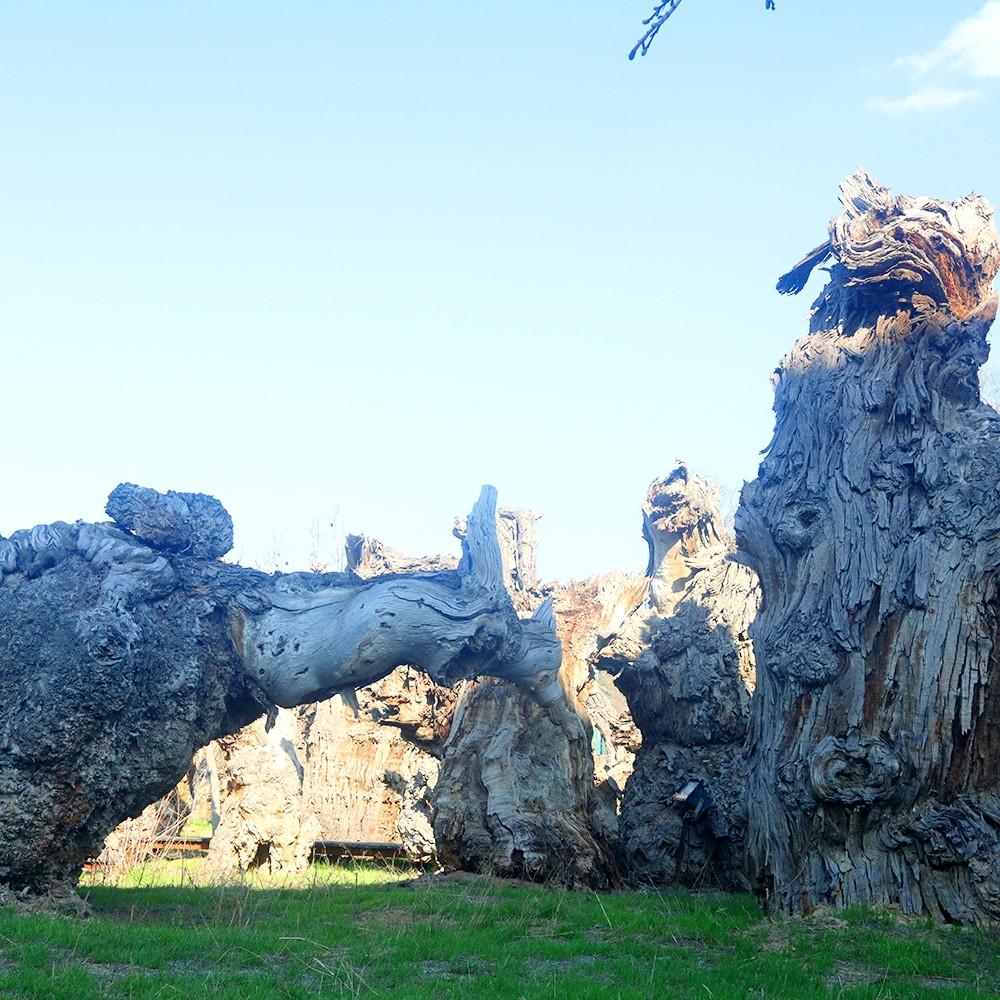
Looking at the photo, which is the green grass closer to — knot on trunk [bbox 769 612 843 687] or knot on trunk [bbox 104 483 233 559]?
knot on trunk [bbox 769 612 843 687]

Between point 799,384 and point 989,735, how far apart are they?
3.42m

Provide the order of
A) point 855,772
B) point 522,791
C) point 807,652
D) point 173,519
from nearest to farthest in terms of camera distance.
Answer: point 855,772
point 807,652
point 173,519
point 522,791

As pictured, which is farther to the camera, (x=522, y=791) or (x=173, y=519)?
(x=522, y=791)

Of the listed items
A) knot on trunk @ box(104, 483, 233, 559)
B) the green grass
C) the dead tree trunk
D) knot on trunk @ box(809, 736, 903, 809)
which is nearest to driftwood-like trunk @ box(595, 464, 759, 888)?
the dead tree trunk

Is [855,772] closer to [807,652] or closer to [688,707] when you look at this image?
[807,652]

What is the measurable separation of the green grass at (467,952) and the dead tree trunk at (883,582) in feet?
1.74

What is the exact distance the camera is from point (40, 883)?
21.7ft

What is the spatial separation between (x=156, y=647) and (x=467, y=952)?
122 inches

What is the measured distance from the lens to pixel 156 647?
23.7 ft

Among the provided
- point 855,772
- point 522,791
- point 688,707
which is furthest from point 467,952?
point 688,707

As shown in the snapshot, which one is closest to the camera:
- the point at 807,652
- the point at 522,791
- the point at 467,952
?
the point at 467,952

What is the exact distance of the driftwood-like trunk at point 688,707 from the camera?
9.41 meters

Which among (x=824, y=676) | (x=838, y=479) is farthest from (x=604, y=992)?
(x=838, y=479)

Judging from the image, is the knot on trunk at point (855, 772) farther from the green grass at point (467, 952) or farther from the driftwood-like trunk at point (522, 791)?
the driftwood-like trunk at point (522, 791)
